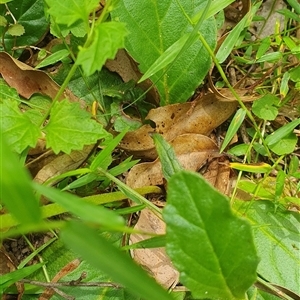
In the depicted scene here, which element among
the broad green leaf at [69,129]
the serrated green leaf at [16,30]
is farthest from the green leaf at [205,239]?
the serrated green leaf at [16,30]

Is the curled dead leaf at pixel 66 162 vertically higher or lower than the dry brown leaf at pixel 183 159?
higher

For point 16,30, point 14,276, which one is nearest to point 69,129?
point 14,276

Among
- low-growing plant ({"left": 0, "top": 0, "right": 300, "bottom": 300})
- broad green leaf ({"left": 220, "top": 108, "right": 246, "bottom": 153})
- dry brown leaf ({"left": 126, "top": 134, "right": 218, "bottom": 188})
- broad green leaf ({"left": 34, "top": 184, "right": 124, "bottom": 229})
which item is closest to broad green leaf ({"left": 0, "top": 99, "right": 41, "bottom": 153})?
low-growing plant ({"left": 0, "top": 0, "right": 300, "bottom": 300})

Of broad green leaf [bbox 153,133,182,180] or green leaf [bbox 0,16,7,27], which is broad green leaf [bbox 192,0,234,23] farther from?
green leaf [bbox 0,16,7,27]

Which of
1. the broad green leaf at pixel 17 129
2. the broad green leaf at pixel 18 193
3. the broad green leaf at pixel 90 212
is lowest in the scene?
the broad green leaf at pixel 17 129

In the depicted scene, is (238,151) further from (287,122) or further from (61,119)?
(61,119)

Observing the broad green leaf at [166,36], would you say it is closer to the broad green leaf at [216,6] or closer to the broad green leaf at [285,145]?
the broad green leaf at [216,6]

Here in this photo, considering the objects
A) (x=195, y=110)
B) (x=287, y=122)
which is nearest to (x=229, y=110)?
(x=195, y=110)
